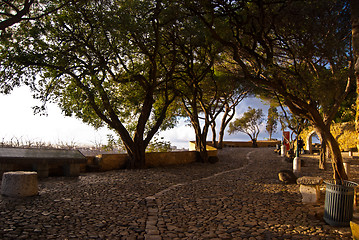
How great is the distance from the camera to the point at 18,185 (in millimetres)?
→ 6492

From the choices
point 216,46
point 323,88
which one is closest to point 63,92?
point 216,46

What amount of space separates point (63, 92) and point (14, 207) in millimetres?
5988

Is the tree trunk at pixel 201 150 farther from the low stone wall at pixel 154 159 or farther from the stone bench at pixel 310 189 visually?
the stone bench at pixel 310 189

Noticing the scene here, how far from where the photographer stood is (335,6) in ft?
28.0

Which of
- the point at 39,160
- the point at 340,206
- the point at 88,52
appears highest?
the point at 88,52

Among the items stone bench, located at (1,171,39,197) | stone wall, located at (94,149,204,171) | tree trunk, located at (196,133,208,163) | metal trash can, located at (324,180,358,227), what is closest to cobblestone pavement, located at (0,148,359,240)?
metal trash can, located at (324,180,358,227)

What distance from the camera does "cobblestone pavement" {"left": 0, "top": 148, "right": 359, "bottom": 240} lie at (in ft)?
15.1

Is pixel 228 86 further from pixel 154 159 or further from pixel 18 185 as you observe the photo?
pixel 18 185

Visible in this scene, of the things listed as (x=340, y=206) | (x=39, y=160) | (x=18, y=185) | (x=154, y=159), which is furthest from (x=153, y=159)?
(x=340, y=206)

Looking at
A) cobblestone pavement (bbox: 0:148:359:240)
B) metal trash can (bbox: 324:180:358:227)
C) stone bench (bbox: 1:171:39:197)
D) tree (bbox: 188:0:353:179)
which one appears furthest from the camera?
Answer: tree (bbox: 188:0:353:179)

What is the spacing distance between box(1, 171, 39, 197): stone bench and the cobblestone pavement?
0.92 feet

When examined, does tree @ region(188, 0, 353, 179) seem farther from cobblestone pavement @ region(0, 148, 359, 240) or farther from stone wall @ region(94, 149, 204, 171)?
stone wall @ region(94, 149, 204, 171)

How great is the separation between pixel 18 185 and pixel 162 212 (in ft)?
11.5

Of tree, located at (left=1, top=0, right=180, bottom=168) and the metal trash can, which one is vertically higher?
tree, located at (left=1, top=0, right=180, bottom=168)
